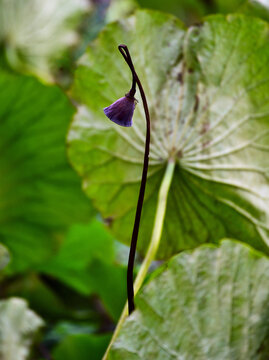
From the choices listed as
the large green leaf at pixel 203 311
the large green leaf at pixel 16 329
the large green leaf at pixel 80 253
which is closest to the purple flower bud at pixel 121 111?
the large green leaf at pixel 203 311

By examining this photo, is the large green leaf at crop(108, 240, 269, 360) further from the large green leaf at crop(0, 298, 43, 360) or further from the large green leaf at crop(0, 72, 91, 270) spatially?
the large green leaf at crop(0, 72, 91, 270)

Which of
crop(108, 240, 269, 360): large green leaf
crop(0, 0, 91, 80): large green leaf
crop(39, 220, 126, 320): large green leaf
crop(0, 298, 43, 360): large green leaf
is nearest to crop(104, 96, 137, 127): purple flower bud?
crop(108, 240, 269, 360): large green leaf

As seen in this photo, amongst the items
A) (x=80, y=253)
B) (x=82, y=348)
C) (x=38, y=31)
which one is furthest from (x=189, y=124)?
(x=38, y=31)

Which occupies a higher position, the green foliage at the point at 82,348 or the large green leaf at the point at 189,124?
the large green leaf at the point at 189,124

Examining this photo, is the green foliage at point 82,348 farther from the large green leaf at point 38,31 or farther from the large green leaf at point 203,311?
the large green leaf at point 38,31

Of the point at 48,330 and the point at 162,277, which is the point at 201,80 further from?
the point at 48,330

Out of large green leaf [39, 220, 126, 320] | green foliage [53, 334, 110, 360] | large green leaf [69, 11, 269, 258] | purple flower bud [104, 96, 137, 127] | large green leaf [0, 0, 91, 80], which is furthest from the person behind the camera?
large green leaf [0, 0, 91, 80]
